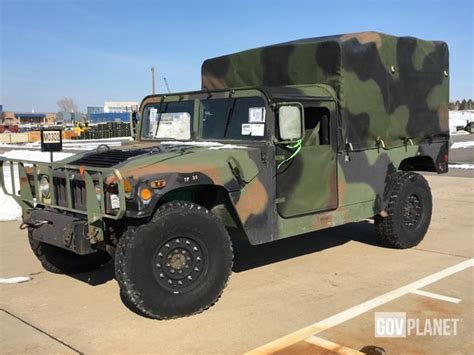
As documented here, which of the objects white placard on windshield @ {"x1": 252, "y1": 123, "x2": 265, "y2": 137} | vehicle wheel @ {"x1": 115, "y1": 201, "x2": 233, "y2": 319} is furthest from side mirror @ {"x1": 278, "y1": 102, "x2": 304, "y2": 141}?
vehicle wheel @ {"x1": 115, "y1": 201, "x2": 233, "y2": 319}

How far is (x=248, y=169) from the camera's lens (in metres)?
4.62

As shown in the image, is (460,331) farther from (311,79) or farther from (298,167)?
(311,79)

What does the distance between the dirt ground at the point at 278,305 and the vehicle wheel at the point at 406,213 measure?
0.55ft

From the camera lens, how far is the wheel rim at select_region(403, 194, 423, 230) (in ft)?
21.1

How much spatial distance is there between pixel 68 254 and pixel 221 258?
1940mm

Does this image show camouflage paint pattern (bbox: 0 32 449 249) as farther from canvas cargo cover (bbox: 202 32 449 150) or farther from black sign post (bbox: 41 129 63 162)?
black sign post (bbox: 41 129 63 162)

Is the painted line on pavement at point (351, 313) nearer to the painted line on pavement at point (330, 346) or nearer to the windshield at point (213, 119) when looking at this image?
the painted line on pavement at point (330, 346)

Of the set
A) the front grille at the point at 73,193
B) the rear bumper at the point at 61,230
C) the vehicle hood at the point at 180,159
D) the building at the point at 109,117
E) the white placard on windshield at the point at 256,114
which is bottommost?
the rear bumper at the point at 61,230

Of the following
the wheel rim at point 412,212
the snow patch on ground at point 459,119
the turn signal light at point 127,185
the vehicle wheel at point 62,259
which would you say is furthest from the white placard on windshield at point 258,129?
the snow patch on ground at point 459,119

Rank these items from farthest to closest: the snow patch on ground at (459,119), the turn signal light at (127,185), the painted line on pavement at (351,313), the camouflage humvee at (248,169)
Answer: the snow patch on ground at (459,119) → the camouflage humvee at (248,169) → the turn signal light at (127,185) → the painted line on pavement at (351,313)

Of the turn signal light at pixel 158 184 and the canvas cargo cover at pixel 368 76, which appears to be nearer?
the turn signal light at pixel 158 184

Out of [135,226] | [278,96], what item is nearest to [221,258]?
[135,226]

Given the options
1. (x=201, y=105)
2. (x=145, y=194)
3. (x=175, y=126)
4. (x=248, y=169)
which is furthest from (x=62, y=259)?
(x=248, y=169)

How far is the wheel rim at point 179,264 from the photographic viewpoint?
13.5 feet
